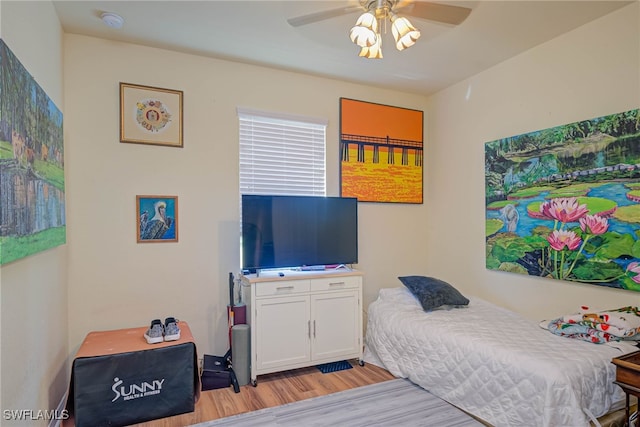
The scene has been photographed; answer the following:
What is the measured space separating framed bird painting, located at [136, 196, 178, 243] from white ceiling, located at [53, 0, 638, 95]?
1.24 meters

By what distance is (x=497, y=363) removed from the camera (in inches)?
84.0

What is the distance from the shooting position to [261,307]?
9.18 feet

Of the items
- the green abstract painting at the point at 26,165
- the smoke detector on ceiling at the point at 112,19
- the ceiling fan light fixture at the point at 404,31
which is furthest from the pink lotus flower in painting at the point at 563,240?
the smoke detector on ceiling at the point at 112,19

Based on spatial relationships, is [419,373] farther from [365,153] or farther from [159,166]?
[159,166]

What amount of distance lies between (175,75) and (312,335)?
2.45 metres

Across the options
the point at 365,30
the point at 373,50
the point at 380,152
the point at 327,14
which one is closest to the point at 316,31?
the point at 327,14

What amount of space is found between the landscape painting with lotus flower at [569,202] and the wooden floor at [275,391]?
156 centimetres

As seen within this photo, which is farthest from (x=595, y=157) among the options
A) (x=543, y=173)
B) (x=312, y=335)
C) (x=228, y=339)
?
(x=228, y=339)

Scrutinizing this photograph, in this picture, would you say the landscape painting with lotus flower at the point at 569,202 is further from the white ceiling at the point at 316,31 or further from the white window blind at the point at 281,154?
the white window blind at the point at 281,154

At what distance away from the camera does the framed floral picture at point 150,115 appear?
2773 millimetres

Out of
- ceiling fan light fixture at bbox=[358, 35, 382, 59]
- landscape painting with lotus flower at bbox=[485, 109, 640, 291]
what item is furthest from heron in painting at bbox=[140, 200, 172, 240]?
landscape painting with lotus flower at bbox=[485, 109, 640, 291]

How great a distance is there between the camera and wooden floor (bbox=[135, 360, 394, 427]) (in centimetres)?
234

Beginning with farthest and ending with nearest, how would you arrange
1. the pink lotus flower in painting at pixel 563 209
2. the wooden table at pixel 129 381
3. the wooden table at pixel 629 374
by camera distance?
the pink lotus flower in painting at pixel 563 209 → the wooden table at pixel 129 381 → the wooden table at pixel 629 374

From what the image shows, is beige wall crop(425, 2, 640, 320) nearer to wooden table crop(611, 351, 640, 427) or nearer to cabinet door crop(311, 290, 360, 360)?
wooden table crop(611, 351, 640, 427)
